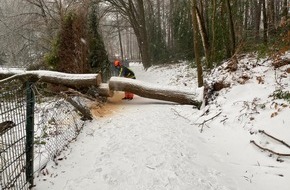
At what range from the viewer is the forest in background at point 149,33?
1056 centimetres

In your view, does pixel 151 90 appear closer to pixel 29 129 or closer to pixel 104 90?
pixel 104 90

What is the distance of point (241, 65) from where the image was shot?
28.0 ft

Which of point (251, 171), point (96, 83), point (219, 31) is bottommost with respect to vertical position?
point (251, 171)

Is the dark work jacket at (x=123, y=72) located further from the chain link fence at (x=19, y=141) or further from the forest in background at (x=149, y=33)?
the chain link fence at (x=19, y=141)

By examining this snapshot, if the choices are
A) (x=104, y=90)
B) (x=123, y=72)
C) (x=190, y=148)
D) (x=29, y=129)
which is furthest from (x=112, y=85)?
(x=29, y=129)

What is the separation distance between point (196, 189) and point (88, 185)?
5.03ft

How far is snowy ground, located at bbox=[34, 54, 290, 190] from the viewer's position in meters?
4.06

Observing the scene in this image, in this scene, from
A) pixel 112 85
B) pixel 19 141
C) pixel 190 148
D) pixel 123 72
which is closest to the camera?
pixel 19 141

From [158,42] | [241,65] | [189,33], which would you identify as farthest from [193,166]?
[158,42]

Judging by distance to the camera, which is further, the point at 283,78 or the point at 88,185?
the point at 283,78

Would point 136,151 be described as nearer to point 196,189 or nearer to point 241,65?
point 196,189

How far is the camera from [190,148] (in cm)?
514

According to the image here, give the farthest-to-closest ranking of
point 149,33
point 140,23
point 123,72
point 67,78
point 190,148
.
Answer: point 149,33 < point 140,23 < point 123,72 < point 67,78 < point 190,148

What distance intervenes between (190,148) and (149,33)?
2461 cm
